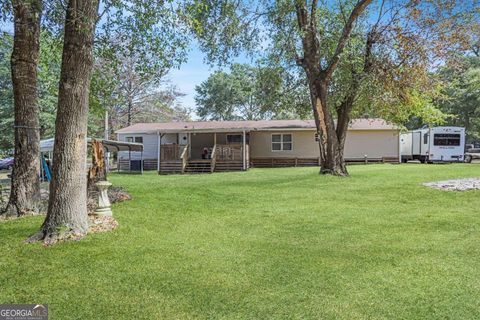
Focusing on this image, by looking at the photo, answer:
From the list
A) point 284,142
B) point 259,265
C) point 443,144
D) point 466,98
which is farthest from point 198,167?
point 466,98

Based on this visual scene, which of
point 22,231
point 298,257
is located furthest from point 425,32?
point 22,231

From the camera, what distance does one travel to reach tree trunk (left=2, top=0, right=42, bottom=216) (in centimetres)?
723

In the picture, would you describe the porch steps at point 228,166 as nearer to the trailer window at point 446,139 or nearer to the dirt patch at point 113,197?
the dirt patch at point 113,197

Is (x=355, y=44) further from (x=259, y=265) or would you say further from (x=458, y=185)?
(x=259, y=265)

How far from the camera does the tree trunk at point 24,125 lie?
7230 millimetres

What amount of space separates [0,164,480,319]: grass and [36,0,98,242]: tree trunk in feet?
1.45

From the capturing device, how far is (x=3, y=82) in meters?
30.0

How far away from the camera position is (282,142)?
2484cm

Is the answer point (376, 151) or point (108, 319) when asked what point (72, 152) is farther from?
point (376, 151)

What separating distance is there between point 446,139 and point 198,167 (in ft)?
48.2

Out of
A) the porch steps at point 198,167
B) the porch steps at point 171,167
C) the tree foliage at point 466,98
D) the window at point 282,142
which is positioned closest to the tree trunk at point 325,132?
the porch steps at point 198,167

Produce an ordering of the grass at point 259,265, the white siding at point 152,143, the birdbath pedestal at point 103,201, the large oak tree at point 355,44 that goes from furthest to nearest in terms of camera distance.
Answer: the white siding at point 152,143
the large oak tree at point 355,44
the birdbath pedestal at point 103,201
the grass at point 259,265

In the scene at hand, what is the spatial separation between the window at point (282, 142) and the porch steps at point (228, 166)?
403 cm

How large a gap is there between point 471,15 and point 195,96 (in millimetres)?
33576
